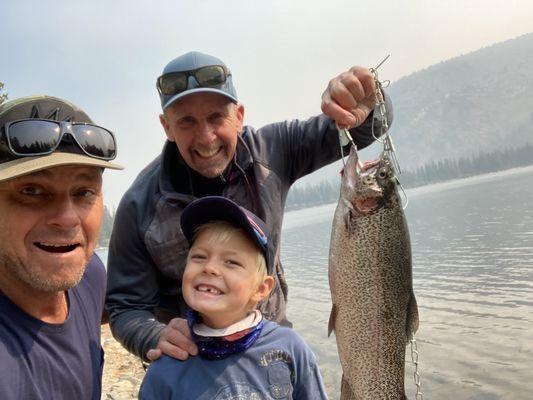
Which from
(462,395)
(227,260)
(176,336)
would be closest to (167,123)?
(227,260)

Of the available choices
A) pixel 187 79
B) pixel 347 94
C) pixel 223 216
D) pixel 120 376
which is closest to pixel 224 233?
pixel 223 216

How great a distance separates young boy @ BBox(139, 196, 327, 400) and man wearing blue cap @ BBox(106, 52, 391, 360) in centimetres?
64

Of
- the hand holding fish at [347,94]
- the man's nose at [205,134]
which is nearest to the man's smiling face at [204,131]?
the man's nose at [205,134]

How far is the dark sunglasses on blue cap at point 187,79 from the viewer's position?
348 cm

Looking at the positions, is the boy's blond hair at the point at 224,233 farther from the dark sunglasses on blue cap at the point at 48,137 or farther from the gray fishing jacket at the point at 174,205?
the dark sunglasses on blue cap at the point at 48,137

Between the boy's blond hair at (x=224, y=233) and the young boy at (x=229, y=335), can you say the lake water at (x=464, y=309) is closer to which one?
the young boy at (x=229, y=335)

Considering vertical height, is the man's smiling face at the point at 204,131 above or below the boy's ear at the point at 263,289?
above

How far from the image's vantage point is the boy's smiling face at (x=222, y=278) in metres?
2.60

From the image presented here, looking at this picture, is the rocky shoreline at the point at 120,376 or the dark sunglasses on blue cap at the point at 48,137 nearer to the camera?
the dark sunglasses on blue cap at the point at 48,137

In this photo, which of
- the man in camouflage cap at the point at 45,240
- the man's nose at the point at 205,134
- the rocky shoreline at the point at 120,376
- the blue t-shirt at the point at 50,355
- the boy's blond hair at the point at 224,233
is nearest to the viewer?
the blue t-shirt at the point at 50,355

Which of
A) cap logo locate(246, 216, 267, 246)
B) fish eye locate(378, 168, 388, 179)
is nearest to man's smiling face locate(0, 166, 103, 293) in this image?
cap logo locate(246, 216, 267, 246)

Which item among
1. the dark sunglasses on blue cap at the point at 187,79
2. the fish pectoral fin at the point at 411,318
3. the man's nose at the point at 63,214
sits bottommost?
the fish pectoral fin at the point at 411,318

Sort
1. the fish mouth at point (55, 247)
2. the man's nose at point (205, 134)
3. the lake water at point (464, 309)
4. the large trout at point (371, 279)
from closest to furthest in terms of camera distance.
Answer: the fish mouth at point (55, 247), the large trout at point (371, 279), the man's nose at point (205, 134), the lake water at point (464, 309)

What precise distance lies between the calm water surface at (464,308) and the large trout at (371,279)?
8.30m
